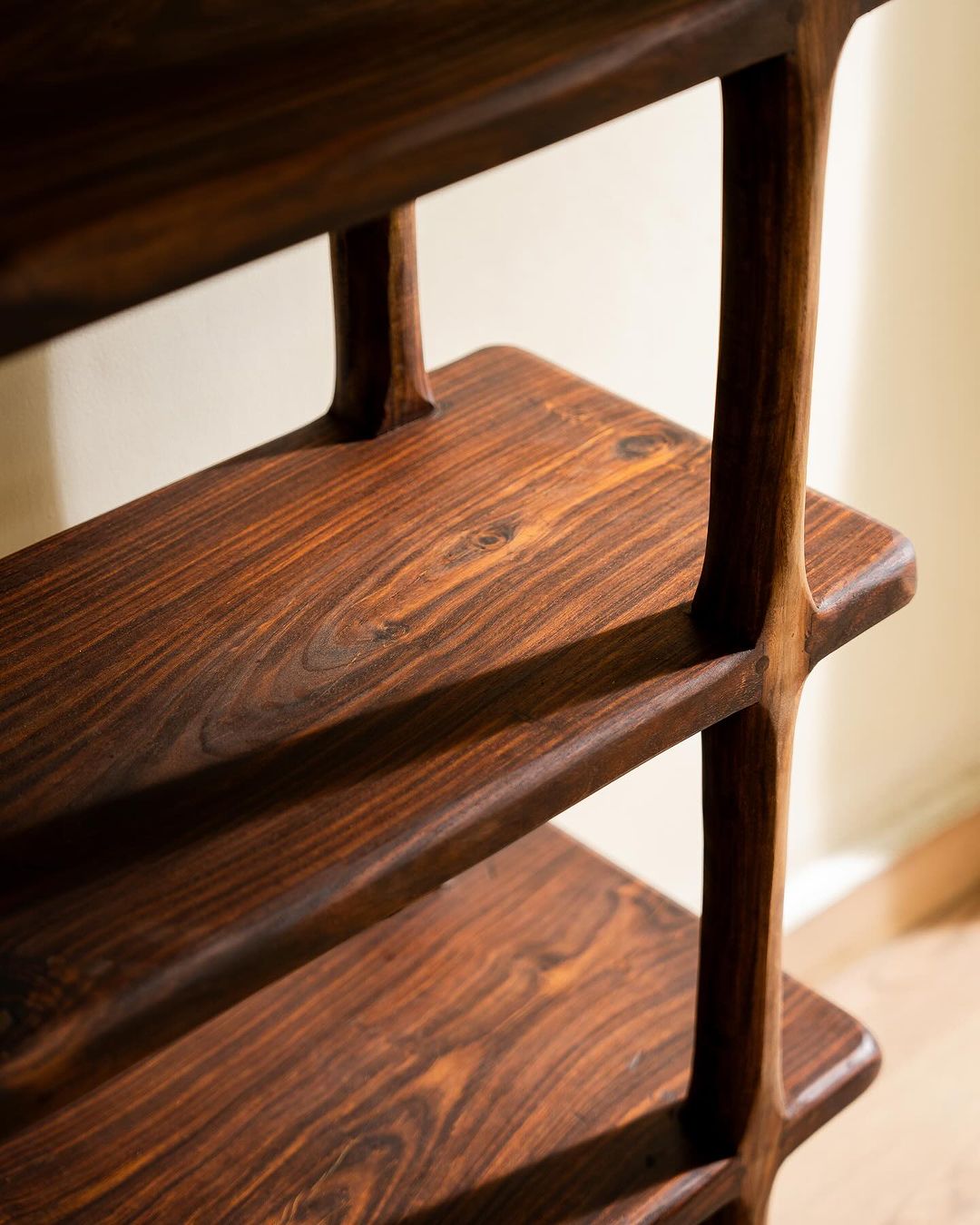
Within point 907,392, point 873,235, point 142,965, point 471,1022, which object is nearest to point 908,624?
point 907,392

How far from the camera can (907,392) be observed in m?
1.39

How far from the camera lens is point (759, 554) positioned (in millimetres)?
588

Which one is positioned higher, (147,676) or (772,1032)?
(147,676)

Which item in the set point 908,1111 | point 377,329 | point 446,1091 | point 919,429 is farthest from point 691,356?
point 908,1111

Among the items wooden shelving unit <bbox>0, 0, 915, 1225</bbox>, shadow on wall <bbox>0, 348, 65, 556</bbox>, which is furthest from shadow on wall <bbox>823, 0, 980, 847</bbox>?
shadow on wall <bbox>0, 348, 65, 556</bbox>

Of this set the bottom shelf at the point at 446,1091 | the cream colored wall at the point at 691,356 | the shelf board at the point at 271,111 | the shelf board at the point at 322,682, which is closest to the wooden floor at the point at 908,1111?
the cream colored wall at the point at 691,356

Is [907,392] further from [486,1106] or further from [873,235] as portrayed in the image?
[486,1106]

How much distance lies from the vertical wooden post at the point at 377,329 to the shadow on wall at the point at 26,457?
0.17m

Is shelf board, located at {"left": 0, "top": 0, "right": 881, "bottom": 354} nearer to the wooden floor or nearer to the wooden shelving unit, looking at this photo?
the wooden shelving unit

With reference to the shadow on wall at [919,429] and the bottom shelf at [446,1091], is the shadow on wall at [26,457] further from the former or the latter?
the shadow on wall at [919,429]

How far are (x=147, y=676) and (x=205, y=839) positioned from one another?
0.11 meters

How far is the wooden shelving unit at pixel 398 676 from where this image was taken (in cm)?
41

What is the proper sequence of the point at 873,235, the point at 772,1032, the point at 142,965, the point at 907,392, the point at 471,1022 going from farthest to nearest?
1. the point at 907,392
2. the point at 873,235
3. the point at 471,1022
4. the point at 772,1032
5. the point at 142,965

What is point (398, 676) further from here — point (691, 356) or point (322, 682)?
point (691, 356)
